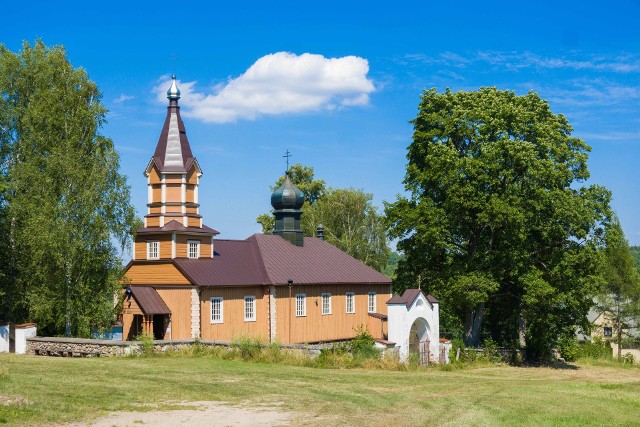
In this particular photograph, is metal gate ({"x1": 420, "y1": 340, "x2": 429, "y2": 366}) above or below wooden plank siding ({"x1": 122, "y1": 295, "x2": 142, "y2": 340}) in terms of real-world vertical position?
below

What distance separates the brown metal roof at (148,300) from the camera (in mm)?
35094

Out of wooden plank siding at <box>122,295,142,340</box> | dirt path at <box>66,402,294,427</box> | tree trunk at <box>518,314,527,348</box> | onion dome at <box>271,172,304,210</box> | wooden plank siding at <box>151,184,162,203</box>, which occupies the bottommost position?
dirt path at <box>66,402,294,427</box>

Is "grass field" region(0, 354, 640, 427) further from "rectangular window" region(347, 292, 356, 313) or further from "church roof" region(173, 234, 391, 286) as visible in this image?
"rectangular window" region(347, 292, 356, 313)

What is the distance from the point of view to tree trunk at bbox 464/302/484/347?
40.9 metres

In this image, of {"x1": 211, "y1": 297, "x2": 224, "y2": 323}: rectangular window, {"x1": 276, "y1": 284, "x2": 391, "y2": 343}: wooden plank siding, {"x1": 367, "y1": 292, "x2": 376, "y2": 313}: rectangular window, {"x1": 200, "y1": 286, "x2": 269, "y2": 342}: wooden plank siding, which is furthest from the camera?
{"x1": 367, "y1": 292, "x2": 376, "y2": 313}: rectangular window

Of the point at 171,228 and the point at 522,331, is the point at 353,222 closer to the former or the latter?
the point at 522,331

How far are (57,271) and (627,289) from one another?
32963mm

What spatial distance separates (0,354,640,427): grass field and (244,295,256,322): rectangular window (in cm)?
1027

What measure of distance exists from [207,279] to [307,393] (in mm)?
17663

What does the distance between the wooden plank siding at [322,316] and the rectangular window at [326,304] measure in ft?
0.73

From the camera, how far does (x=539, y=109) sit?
39250mm

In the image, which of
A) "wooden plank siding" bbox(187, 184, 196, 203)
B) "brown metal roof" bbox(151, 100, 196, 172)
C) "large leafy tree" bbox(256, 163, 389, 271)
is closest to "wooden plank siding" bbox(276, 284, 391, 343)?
"wooden plank siding" bbox(187, 184, 196, 203)

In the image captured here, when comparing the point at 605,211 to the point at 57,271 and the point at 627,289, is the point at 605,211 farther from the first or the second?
the point at 57,271

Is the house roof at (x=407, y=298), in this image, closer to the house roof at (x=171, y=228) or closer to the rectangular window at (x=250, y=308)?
the rectangular window at (x=250, y=308)
